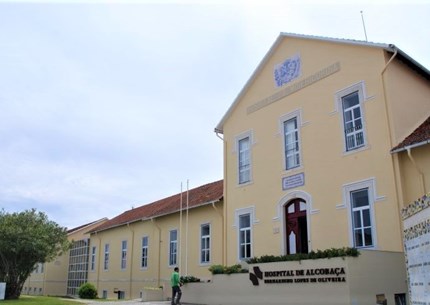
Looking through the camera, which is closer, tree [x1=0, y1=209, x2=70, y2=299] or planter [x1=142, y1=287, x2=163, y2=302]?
planter [x1=142, y1=287, x2=163, y2=302]

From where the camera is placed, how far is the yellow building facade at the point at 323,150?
14.7 m

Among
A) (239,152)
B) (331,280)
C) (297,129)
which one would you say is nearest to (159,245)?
(239,152)

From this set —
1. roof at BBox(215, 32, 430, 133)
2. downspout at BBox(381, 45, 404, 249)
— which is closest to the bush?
roof at BBox(215, 32, 430, 133)

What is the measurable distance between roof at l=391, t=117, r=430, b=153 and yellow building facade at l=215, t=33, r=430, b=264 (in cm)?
27

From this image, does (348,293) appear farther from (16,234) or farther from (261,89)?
(16,234)

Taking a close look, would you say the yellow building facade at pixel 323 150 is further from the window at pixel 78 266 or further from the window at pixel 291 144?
the window at pixel 78 266

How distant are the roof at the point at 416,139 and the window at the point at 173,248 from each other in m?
14.8

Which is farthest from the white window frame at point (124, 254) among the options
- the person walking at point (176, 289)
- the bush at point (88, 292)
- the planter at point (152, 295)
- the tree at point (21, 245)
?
the person walking at point (176, 289)

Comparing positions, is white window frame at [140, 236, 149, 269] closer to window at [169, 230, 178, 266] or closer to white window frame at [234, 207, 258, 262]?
window at [169, 230, 178, 266]

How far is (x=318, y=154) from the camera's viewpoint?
1695 centimetres

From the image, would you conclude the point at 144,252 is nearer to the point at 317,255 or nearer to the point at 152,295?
the point at 152,295

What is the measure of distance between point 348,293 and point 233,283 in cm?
524

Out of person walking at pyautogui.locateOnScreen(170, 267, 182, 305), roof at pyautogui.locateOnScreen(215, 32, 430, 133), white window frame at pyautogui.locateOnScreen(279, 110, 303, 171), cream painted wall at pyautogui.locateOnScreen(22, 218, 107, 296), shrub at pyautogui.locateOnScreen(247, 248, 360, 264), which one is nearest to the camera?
shrub at pyautogui.locateOnScreen(247, 248, 360, 264)

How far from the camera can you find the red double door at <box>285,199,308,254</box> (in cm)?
1736
